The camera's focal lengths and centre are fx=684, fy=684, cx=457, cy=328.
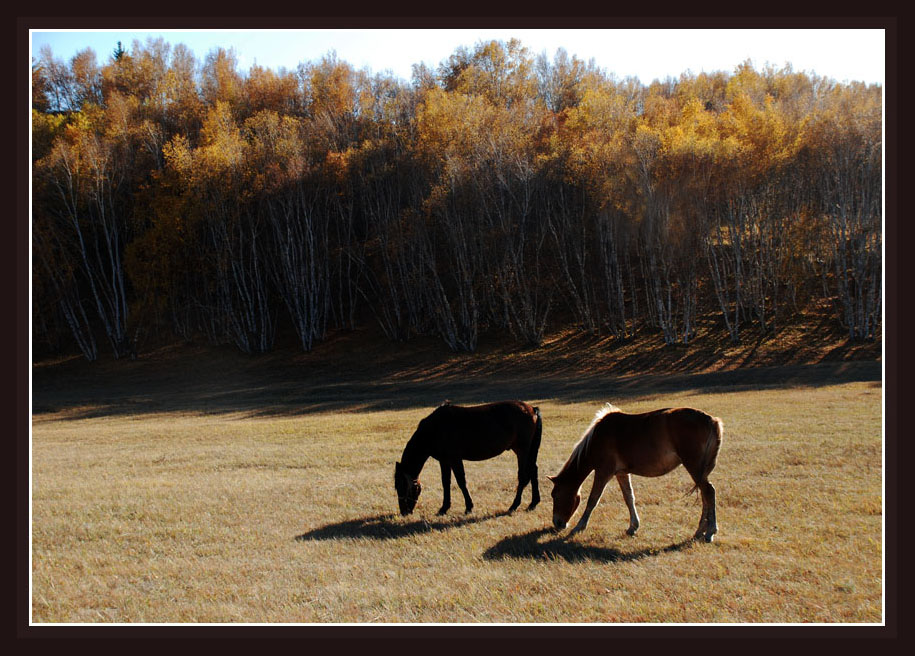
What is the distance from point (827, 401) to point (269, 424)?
17.9m

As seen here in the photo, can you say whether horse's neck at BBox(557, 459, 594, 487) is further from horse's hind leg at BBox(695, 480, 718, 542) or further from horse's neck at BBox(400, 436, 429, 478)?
horse's neck at BBox(400, 436, 429, 478)

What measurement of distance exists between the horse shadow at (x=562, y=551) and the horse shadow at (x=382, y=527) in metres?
1.17

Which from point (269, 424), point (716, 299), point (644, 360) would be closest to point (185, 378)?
point (269, 424)

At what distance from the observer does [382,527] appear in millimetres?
9336

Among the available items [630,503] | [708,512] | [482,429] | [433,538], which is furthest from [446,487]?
[708,512]

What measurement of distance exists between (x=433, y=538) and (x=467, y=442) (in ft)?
4.93

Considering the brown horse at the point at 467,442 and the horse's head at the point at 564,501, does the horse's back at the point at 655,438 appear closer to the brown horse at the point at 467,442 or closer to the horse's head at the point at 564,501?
the horse's head at the point at 564,501

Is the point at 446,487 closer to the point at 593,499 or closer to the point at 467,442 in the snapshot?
the point at 467,442

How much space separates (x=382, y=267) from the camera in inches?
1880

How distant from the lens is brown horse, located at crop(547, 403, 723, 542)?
302 inches

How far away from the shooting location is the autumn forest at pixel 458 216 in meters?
35.9

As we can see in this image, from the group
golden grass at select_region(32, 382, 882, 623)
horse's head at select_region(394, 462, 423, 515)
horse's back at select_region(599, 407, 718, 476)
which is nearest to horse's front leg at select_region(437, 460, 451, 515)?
golden grass at select_region(32, 382, 882, 623)

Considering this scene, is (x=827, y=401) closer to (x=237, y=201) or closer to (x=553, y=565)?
(x=553, y=565)

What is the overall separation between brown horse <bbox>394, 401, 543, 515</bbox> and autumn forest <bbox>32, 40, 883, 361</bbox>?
28.7m
